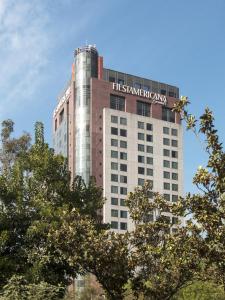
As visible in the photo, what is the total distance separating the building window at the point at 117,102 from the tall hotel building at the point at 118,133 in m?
0.22

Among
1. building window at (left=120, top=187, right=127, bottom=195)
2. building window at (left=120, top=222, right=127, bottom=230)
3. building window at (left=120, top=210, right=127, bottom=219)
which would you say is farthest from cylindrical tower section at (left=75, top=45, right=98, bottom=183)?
building window at (left=120, top=222, right=127, bottom=230)

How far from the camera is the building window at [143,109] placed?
13150 cm

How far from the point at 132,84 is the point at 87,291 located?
75174mm

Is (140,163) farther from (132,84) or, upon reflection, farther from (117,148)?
(132,84)

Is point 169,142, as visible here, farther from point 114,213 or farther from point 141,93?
point 114,213

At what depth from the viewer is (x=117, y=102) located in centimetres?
12838

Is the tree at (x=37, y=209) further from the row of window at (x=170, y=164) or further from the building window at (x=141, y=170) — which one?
the row of window at (x=170, y=164)

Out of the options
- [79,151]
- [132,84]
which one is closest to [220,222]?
[79,151]

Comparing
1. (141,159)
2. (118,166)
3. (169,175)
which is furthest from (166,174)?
(118,166)

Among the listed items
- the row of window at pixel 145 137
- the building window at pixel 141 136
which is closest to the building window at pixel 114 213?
the row of window at pixel 145 137

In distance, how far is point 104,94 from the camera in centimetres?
12619

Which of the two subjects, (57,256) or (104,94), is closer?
(57,256)

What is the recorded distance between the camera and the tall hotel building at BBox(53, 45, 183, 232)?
121 meters

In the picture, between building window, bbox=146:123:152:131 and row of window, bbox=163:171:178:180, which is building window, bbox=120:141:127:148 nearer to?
building window, bbox=146:123:152:131
